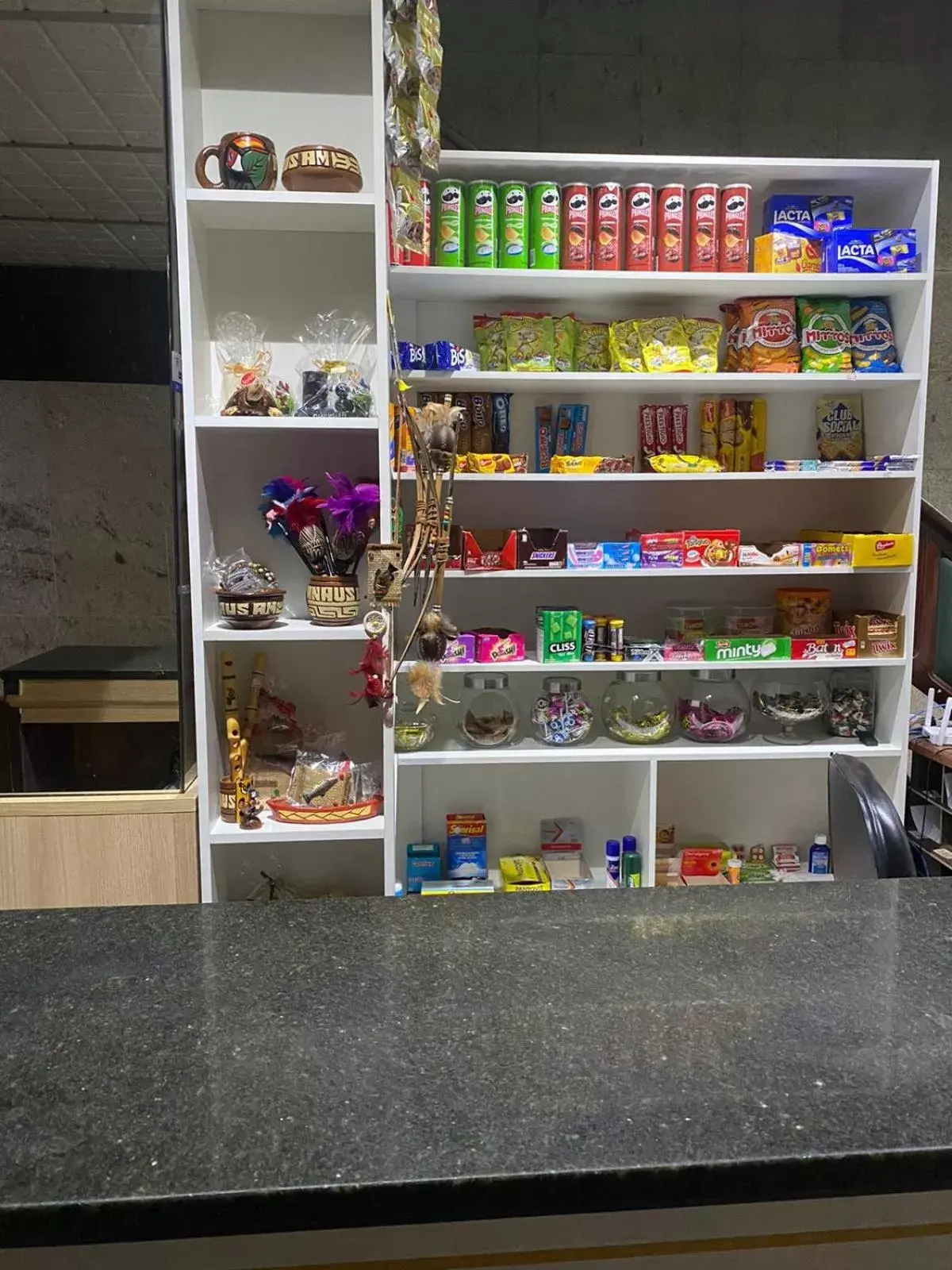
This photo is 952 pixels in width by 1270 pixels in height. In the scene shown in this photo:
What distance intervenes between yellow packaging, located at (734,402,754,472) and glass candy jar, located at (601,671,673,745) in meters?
0.65

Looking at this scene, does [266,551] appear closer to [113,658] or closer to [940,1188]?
[113,658]

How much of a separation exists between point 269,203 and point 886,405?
1.74 meters

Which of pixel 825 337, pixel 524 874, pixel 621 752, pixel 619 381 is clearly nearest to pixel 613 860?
pixel 524 874

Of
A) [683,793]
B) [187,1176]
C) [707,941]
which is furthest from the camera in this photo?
[683,793]

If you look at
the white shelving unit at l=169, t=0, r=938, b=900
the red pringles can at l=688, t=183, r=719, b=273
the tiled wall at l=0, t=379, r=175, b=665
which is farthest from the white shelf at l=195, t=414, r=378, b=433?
the red pringles can at l=688, t=183, r=719, b=273

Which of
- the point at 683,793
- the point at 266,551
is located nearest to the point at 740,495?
the point at 683,793

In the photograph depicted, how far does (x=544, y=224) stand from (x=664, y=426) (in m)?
0.64

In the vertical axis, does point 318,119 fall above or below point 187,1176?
above

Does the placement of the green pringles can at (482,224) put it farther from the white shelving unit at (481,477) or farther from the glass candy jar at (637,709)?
the glass candy jar at (637,709)

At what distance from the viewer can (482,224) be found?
2.32m

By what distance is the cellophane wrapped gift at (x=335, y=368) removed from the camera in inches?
75.9

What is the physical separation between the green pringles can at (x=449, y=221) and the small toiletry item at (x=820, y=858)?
1.95 m

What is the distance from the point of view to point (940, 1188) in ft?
2.08

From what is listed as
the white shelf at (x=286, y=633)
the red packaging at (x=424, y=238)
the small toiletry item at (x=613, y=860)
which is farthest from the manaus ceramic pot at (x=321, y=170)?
the small toiletry item at (x=613, y=860)
